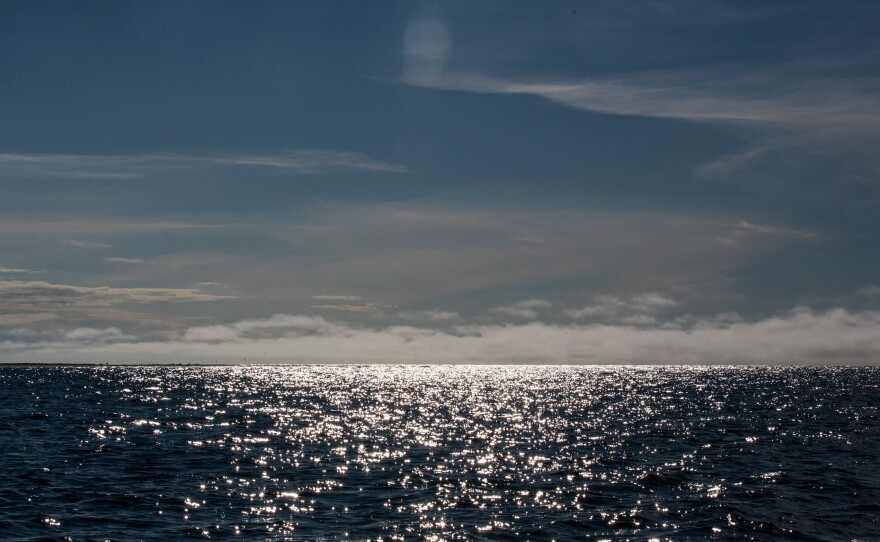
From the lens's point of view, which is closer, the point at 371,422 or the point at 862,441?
the point at 862,441

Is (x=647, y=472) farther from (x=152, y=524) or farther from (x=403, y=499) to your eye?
(x=152, y=524)

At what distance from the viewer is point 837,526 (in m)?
33.7

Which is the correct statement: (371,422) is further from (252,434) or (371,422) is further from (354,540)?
(354,540)

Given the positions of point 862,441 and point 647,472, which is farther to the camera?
point 862,441

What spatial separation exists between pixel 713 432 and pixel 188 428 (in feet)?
165

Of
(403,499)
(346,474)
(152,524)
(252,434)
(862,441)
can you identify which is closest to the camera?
(152,524)

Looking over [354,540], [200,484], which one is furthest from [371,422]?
[354,540]

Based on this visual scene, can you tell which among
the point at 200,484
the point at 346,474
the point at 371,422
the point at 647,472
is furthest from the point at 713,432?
the point at 200,484

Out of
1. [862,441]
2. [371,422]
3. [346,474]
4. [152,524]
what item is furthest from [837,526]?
[371,422]

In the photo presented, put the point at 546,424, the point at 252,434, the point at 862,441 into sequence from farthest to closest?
the point at 546,424
the point at 252,434
the point at 862,441

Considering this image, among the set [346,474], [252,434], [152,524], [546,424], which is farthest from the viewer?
[546,424]

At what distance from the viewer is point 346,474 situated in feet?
151

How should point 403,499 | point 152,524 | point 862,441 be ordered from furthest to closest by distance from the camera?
1. point 862,441
2. point 403,499
3. point 152,524

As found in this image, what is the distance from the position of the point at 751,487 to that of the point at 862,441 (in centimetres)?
2822
